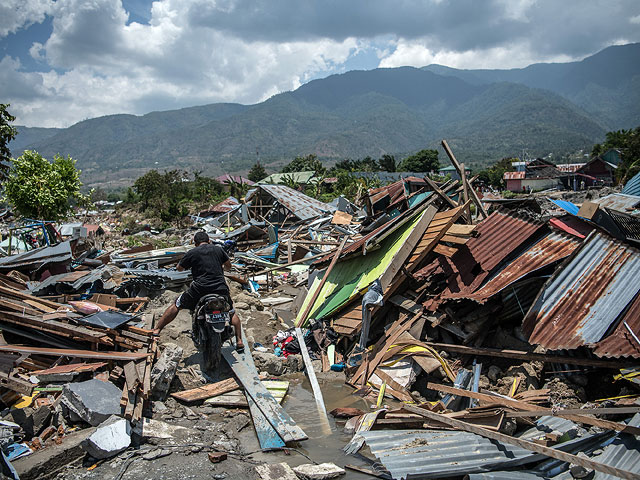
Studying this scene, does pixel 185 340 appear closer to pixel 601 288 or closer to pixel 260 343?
pixel 260 343

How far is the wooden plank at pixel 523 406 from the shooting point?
3080 millimetres

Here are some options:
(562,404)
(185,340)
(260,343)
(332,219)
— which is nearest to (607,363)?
(562,404)

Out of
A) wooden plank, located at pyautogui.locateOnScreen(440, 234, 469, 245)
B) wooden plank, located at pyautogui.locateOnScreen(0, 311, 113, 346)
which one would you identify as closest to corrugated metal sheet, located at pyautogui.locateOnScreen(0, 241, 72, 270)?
wooden plank, located at pyautogui.locateOnScreen(0, 311, 113, 346)

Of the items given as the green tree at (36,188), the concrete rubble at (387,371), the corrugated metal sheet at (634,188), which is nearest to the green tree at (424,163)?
the corrugated metal sheet at (634,188)

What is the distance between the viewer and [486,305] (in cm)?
542

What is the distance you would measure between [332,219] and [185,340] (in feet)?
37.7

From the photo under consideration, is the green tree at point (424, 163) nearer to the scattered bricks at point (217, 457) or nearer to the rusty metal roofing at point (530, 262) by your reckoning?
the rusty metal roofing at point (530, 262)

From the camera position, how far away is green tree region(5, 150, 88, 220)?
1692cm

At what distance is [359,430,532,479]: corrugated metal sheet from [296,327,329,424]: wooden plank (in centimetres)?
131

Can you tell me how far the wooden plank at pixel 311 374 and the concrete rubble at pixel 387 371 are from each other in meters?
0.03

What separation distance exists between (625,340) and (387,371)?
101 inches

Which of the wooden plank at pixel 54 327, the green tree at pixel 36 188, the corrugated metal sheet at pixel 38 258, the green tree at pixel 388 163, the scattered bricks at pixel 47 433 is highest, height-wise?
the green tree at pixel 388 163

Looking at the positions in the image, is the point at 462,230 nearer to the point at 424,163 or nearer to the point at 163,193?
the point at 163,193

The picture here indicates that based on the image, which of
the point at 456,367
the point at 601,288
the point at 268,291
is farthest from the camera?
the point at 268,291
